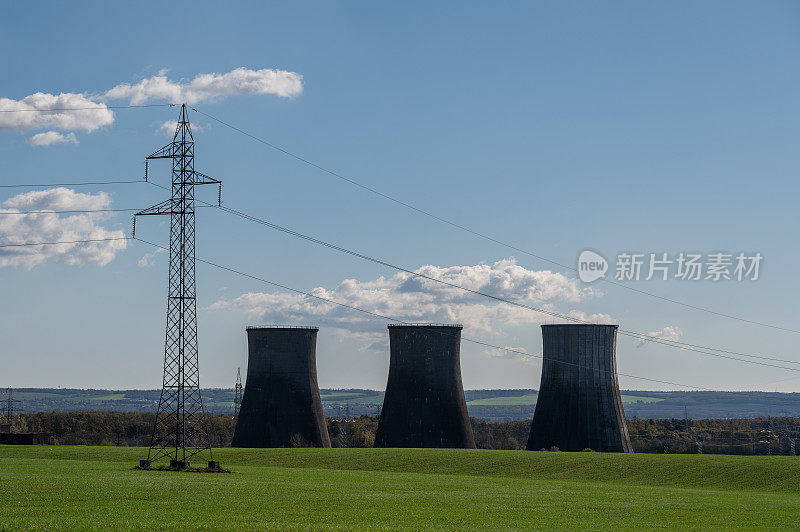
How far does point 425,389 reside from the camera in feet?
177

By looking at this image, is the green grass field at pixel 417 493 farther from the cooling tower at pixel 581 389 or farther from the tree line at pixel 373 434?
the tree line at pixel 373 434

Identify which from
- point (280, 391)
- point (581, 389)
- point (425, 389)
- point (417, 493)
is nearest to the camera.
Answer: point (417, 493)

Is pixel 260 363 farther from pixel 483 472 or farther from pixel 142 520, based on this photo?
pixel 142 520

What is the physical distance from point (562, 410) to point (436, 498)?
26.4m

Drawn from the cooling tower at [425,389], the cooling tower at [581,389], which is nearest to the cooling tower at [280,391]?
the cooling tower at [425,389]

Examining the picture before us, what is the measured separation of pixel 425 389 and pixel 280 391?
837 centimetres

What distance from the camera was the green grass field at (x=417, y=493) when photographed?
2061 centimetres

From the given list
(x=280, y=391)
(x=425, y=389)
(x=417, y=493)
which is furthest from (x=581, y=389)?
(x=417, y=493)

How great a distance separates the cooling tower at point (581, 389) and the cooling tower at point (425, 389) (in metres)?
5.13

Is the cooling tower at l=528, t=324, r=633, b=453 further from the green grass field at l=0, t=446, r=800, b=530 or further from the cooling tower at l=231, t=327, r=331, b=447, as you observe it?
the cooling tower at l=231, t=327, r=331, b=447

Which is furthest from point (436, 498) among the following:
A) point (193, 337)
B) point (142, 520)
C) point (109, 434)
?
point (109, 434)

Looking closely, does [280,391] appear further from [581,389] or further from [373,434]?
[373,434]

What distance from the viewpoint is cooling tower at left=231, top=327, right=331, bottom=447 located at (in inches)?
2167

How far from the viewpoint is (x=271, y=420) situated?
5581 cm
